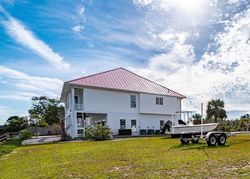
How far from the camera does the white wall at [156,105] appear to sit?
3275cm

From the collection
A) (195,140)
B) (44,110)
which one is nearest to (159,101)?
(195,140)

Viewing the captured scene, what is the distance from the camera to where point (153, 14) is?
50.2 ft

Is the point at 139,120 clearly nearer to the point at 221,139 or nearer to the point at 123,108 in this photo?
the point at 123,108

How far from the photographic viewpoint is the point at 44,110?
48.1 meters

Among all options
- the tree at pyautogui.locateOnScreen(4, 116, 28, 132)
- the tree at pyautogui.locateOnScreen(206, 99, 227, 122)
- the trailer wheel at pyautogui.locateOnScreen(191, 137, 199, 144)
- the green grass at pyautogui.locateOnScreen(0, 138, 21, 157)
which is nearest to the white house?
the green grass at pyautogui.locateOnScreen(0, 138, 21, 157)

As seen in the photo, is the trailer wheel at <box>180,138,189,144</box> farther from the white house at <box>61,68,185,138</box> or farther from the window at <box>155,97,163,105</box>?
the window at <box>155,97,163,105</box>

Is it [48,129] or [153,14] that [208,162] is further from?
[48,129]

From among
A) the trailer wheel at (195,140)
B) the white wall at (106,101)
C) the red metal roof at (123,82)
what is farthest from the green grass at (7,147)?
the trailer wheel at (195,140)

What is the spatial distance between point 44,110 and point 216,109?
32.6 m

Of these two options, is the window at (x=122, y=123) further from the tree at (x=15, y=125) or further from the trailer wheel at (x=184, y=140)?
the tree at (x=15, y=125)

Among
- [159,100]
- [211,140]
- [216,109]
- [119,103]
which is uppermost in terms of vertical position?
[159,100]

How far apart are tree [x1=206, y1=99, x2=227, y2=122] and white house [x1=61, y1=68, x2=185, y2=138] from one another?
17.2 m

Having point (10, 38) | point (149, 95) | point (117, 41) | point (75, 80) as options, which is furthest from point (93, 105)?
point (10, 38)

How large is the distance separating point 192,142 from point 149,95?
17.8m
